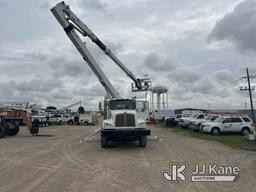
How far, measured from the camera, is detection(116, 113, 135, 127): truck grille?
18.3 meters

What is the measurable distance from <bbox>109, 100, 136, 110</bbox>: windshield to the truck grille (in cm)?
180

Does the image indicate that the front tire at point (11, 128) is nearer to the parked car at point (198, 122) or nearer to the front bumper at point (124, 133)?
the front bumper at point (124, 133)

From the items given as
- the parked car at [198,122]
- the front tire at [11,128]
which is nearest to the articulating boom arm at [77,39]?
the front tire at [11,128]

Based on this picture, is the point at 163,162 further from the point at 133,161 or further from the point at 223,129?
the point at 223,129

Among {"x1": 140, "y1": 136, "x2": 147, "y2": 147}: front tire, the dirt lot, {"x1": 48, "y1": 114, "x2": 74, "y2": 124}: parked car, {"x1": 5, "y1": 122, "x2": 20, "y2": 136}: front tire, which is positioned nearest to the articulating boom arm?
{"x1": 140, "y1": 136, "x2": 147, "y2": 147}: front tire

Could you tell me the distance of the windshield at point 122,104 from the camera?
797 inches

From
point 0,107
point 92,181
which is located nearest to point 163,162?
point 92,181

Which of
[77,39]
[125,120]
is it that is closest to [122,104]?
[125,120]

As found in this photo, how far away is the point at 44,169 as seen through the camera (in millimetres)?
11477

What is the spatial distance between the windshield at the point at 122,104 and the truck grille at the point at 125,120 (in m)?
1.80

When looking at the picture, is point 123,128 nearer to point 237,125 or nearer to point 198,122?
point 237,125

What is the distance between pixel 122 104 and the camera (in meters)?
20.4

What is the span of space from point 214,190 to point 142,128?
392 inches

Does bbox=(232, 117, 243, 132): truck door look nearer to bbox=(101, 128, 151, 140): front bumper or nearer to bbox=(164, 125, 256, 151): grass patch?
bbox=(164, 125, 256, 151): grass patch
